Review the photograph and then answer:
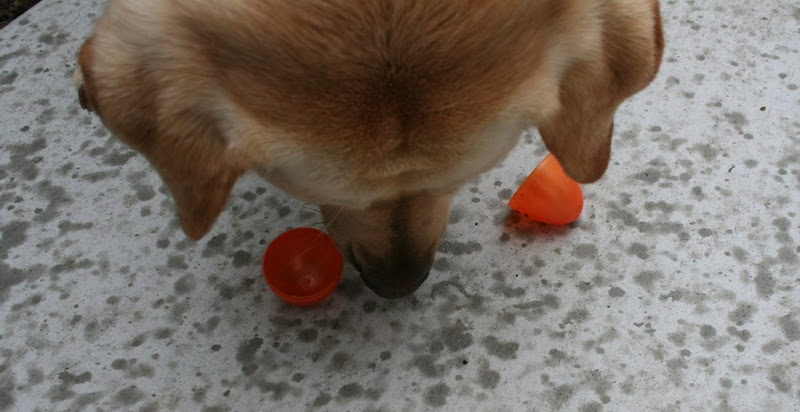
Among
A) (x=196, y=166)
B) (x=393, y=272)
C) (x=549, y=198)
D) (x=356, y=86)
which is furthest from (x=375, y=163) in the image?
(x=549, y=198)

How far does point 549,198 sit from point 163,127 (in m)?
1.11

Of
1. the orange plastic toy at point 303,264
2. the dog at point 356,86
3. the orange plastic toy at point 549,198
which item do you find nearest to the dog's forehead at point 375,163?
the dog at point 356,86

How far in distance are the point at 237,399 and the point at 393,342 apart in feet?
1.35

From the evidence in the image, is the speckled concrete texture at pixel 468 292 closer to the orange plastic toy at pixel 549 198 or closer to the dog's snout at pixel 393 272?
the orange plastic toy at pixel 549 198

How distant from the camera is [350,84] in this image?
1.20 meters

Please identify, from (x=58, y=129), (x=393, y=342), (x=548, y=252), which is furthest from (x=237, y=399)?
(x=58, y=129)

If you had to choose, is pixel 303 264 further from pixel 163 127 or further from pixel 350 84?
pixel 350 84

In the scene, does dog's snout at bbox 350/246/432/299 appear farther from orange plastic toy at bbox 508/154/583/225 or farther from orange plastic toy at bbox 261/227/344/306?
orange plastic toy at bbox 508/154/583/225

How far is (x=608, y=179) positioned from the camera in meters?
2.20

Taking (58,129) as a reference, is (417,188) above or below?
above

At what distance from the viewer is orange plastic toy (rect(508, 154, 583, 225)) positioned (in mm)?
2061

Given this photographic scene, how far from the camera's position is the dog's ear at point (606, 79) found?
1.44m

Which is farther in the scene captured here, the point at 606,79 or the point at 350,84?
the point at 606,79

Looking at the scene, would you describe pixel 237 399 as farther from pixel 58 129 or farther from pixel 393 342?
pixel 58 129
